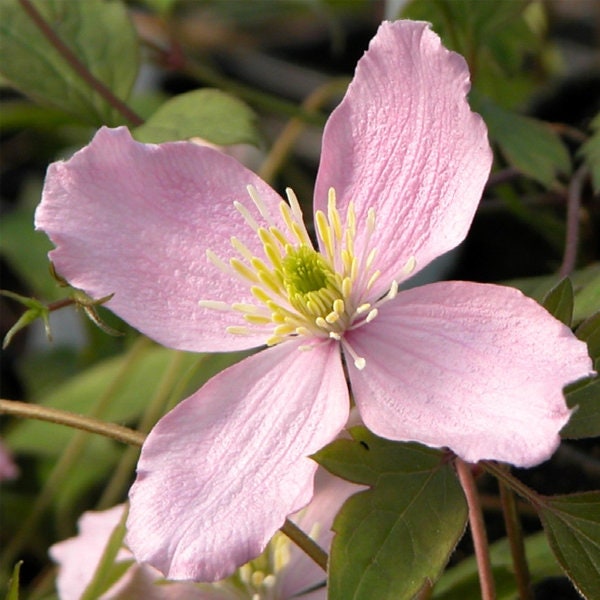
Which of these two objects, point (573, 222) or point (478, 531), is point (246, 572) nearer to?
point (478, 531)

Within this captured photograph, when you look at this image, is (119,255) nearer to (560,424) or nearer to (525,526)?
(560,424)

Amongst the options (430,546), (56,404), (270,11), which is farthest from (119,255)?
(270,11)

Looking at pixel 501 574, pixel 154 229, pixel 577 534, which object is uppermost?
pixel 154 229

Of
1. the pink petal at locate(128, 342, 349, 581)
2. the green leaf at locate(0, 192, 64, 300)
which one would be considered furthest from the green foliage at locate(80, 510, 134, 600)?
the green leaf at locate(0, 192, 64, 300)

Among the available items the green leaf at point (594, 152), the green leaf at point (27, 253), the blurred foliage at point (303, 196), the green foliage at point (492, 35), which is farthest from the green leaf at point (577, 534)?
the green leaf at point (27, 253)

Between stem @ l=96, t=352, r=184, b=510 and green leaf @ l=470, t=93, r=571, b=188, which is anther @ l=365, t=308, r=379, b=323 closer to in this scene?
green leaf @ l=470, t=93, r=571, b=188

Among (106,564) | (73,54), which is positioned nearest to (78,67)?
(73,54)

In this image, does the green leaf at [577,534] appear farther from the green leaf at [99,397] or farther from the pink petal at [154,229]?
the green leaf at [99,397]
